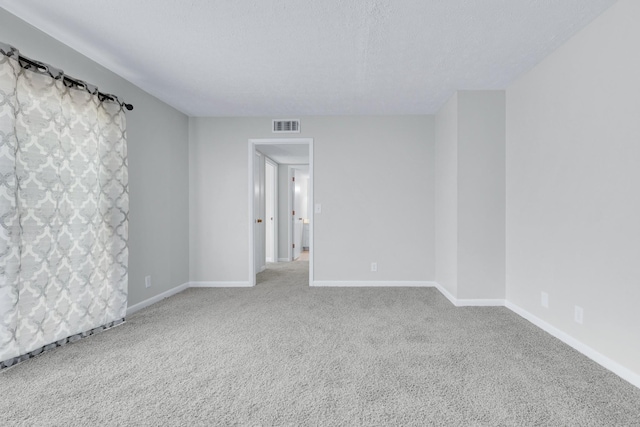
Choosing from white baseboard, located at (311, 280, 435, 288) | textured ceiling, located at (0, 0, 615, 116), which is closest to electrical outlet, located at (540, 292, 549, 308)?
white baseboard, located at (311, 280, 435, 288)

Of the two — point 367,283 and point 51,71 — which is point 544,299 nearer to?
point 367,283

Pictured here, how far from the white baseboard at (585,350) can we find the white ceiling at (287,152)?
3.95 metres

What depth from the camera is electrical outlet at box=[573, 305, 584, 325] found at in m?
2.34

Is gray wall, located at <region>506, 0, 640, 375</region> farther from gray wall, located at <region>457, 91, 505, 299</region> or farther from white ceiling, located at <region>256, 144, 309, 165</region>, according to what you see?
white ceiling, located at <region>256, 144, 309, 165</region>

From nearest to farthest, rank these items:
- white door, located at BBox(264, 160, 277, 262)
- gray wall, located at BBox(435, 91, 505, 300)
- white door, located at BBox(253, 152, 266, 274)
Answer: gray wall, located at BBox(435, 91, 505, 300)
white door, located at BBox(253, 152, 266, 274)
white door, located at BBox(264, 160, 277, 262)

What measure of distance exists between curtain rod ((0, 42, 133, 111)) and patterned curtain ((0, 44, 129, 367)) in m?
0.01

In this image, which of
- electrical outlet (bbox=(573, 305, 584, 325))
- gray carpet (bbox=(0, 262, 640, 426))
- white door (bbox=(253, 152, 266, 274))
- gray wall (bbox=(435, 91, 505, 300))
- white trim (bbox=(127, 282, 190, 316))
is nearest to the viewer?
gray carpet (bbox=(0, 262, 640, 426))

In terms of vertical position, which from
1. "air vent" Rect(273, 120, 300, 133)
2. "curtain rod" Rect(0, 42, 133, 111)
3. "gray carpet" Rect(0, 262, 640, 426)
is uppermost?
"air vent" Rect(273, 120, 300, 133)

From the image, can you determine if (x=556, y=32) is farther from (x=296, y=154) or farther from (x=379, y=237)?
(x=296, y=154)

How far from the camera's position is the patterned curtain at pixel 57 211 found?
2012 mm

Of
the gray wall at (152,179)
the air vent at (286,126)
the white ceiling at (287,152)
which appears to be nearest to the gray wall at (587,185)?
the air vent at (286,126)

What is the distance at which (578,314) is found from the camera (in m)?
2.37

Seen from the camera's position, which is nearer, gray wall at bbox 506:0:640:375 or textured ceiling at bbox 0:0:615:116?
gray wall at bbox 506:0:640:375

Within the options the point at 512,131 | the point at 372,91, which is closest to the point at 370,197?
the point at 372,91
